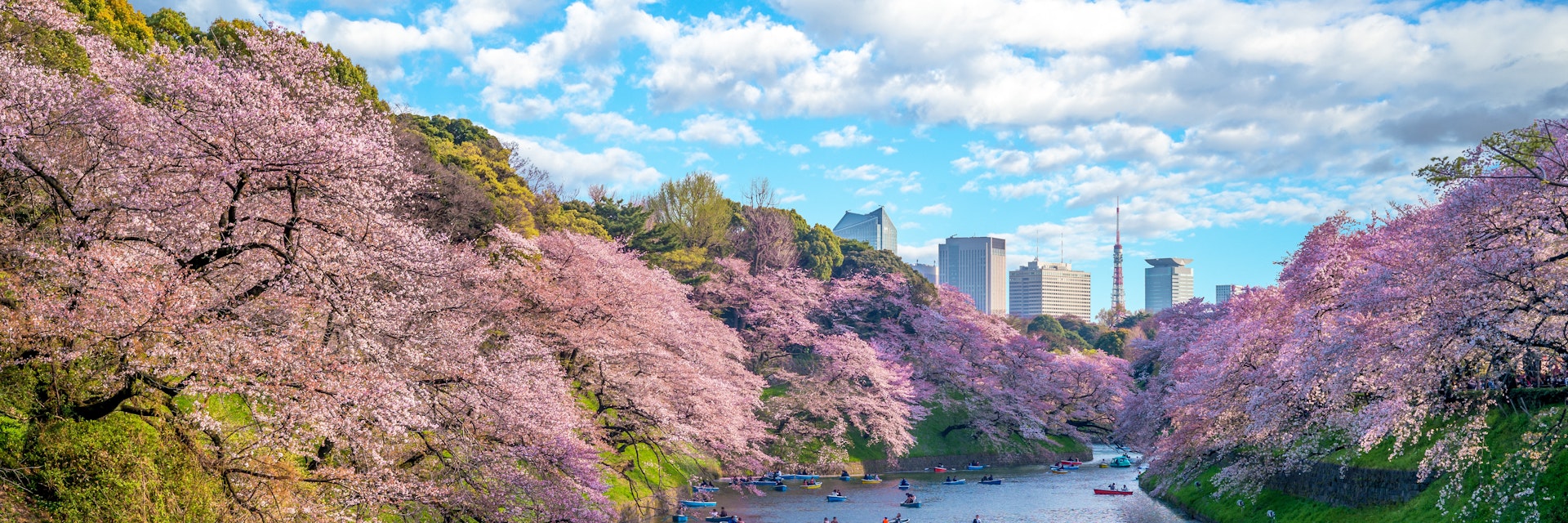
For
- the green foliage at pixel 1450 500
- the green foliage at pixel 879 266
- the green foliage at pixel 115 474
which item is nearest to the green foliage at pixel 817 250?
the green foliage at pixel 879 266

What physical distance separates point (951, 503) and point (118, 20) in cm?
3963

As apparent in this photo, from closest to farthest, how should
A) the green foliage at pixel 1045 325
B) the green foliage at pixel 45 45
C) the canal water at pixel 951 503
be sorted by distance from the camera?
the green foliage at pixel 45 45 < the canal water at pixel 951 503 < the green foliage at pixel 1045 325

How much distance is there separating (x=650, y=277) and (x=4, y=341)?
27273mm

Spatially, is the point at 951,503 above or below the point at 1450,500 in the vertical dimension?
below

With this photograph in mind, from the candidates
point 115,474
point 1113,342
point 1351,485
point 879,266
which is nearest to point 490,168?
point 115,474

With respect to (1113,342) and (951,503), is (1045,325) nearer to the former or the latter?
(1113,342)

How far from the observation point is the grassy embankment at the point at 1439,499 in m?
19.0

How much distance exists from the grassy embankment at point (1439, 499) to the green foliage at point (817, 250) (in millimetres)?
44985

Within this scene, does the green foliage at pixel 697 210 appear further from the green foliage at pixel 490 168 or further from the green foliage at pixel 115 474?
the green foliage at pixel 115 474

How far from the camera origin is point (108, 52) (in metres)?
17.8

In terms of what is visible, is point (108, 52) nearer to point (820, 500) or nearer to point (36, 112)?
point (36, 112)


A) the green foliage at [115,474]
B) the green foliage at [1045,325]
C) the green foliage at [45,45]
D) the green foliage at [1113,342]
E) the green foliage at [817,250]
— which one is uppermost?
the green foliage at [817,250]

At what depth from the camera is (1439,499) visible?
20125 mm

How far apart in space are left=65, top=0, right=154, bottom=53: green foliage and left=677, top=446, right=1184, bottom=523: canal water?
25.2 meters
